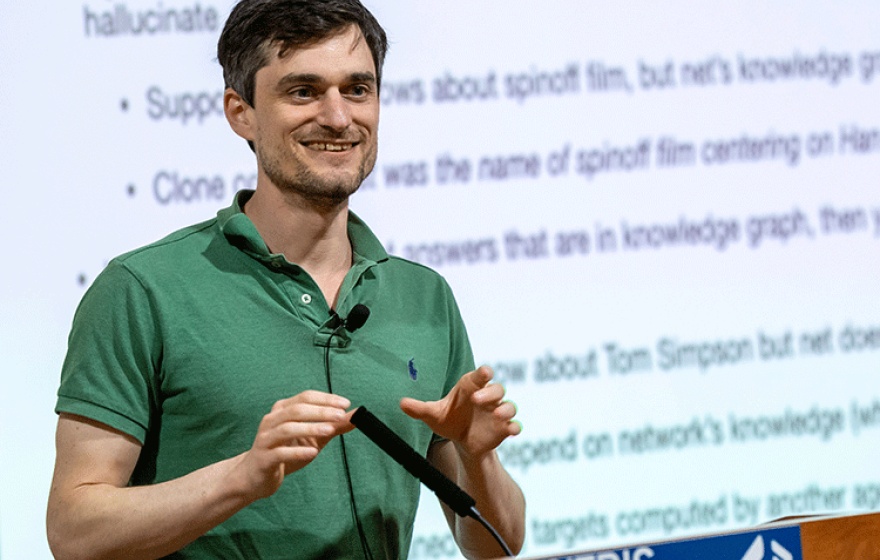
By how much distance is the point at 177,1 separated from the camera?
2074mm

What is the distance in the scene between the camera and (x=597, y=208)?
2.32 meters

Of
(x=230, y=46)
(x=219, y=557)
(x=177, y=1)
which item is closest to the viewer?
(x=219, y=557)

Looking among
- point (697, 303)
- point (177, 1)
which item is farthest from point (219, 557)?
point (697, 303)

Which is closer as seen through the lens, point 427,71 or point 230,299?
point 230,299

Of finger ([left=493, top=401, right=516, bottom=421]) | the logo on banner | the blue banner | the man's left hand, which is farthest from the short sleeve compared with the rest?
the logo on banner

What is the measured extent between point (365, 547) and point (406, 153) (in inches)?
47.4

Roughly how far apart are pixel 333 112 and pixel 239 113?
0.18 m

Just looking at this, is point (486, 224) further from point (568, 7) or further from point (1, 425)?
point (1, 425)

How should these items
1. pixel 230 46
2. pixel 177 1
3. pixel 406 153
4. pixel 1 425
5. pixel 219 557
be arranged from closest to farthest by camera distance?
pixel 219 557 → pixel 230 46 → pixel 1 425 → pixel 177 1 → pixel 406 153

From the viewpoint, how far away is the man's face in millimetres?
1239

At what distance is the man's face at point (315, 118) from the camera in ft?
4.07

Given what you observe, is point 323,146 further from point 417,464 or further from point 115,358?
point 417,464

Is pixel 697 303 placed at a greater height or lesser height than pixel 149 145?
lesser

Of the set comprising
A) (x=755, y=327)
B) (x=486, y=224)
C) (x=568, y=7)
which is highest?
(x=568, y=7)
